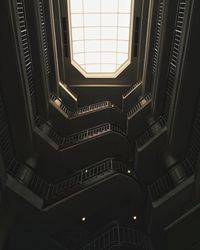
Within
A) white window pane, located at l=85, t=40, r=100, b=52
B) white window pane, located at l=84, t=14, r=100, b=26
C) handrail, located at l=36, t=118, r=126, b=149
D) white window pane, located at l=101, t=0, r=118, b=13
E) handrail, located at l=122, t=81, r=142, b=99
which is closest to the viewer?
handrail, located at l=36, t=118, r=126, b=149

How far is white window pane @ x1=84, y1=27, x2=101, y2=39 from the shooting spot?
72.4ft

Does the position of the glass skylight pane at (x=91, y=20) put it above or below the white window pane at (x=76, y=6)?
below

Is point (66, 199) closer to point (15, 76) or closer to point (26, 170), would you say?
point (26, 170)

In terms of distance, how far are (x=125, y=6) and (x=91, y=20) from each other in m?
3.24

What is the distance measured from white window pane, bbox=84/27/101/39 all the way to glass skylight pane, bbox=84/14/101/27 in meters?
0.44

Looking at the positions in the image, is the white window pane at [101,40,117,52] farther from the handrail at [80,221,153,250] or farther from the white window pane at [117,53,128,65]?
the handrail at [80,221,153,250]

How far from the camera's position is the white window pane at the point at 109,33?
21955mm

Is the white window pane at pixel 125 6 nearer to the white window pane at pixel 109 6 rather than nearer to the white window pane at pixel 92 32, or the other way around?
the white window pane at pixel 109 6

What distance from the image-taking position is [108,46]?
23078 millimetres

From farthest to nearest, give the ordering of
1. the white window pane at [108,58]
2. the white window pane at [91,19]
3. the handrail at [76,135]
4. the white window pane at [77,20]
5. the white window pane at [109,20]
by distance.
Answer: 1. the white window pane at [108,58]
2. the white window pane at [91,19]
3. the white window pane at [109,20]
4. the white window pane at [77,20]
5. the handrail at [76,135]

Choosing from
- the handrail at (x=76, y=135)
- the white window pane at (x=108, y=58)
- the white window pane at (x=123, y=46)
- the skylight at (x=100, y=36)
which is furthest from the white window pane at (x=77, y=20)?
the handrail at (x=76, y=135)

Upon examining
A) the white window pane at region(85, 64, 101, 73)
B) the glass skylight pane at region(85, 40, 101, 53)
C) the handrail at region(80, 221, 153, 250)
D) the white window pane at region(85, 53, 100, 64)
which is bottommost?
the handrail at region(80, 221, 153, 250)

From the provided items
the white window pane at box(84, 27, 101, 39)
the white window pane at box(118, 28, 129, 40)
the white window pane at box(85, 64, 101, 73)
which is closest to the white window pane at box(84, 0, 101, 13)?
the white window pane at box(84, 27, 101, 39)

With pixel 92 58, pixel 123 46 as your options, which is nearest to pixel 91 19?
pixel 92 58
